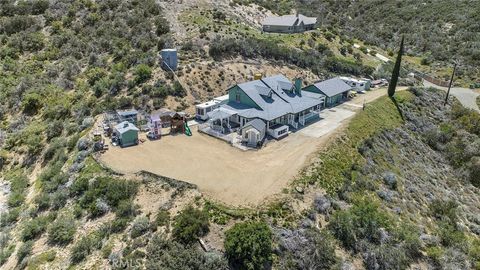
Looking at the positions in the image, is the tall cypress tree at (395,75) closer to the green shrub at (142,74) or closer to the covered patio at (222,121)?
the covered patio at (222,121)

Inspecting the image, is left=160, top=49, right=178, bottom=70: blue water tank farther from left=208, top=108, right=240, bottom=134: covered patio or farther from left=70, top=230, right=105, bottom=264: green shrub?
left=70, top=230, right=105, bottom=264: green shrub

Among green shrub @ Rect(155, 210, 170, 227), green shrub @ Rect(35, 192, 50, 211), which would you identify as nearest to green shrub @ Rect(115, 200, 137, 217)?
A: green shrub @ Rect(155, 210, 170, 227)

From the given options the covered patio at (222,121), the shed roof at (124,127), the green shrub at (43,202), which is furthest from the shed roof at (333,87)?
the green shrub at (43,202)

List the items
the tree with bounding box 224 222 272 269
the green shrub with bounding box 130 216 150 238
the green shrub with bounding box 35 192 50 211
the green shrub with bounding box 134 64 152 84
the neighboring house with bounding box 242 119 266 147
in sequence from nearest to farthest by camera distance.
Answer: the tree with bounding box 224 222 272 269
the green shrub with bounding box 130 216 150 238
the green shrub with bounding box 35 192 50 211
the neighboring house with bounding box 242 119 266 147
the green shrub with bounding box 134 64 152 84

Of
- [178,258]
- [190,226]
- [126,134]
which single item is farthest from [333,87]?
[178,258]

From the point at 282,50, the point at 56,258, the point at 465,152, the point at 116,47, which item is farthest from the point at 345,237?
the point at 116,47
